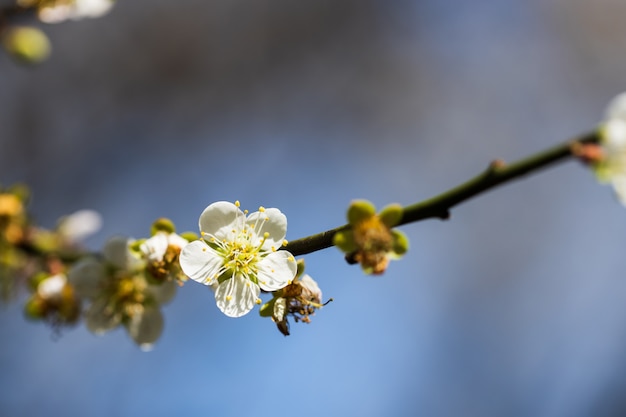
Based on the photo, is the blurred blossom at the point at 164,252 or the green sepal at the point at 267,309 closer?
the green sepal at the point at 267,309

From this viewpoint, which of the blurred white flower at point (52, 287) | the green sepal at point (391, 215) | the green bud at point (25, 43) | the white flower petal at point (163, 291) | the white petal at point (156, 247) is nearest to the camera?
the green sepal at point (391, 215)

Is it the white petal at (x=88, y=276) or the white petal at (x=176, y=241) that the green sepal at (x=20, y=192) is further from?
the white petal at (x=176, y=241)

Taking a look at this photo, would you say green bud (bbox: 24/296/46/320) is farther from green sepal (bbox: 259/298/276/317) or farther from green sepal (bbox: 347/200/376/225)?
green sepal (bbox: 347/200/376/225)

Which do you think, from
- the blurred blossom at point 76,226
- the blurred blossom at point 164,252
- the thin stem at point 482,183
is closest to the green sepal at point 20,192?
the blurred blossom at point 76,226

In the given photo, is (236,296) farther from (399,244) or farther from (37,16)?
(37,16)

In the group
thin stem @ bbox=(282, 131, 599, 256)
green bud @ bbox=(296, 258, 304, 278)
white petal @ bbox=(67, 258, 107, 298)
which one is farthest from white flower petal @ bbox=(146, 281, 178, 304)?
thin stem @ bbox=(282, 131, 599, 256)
